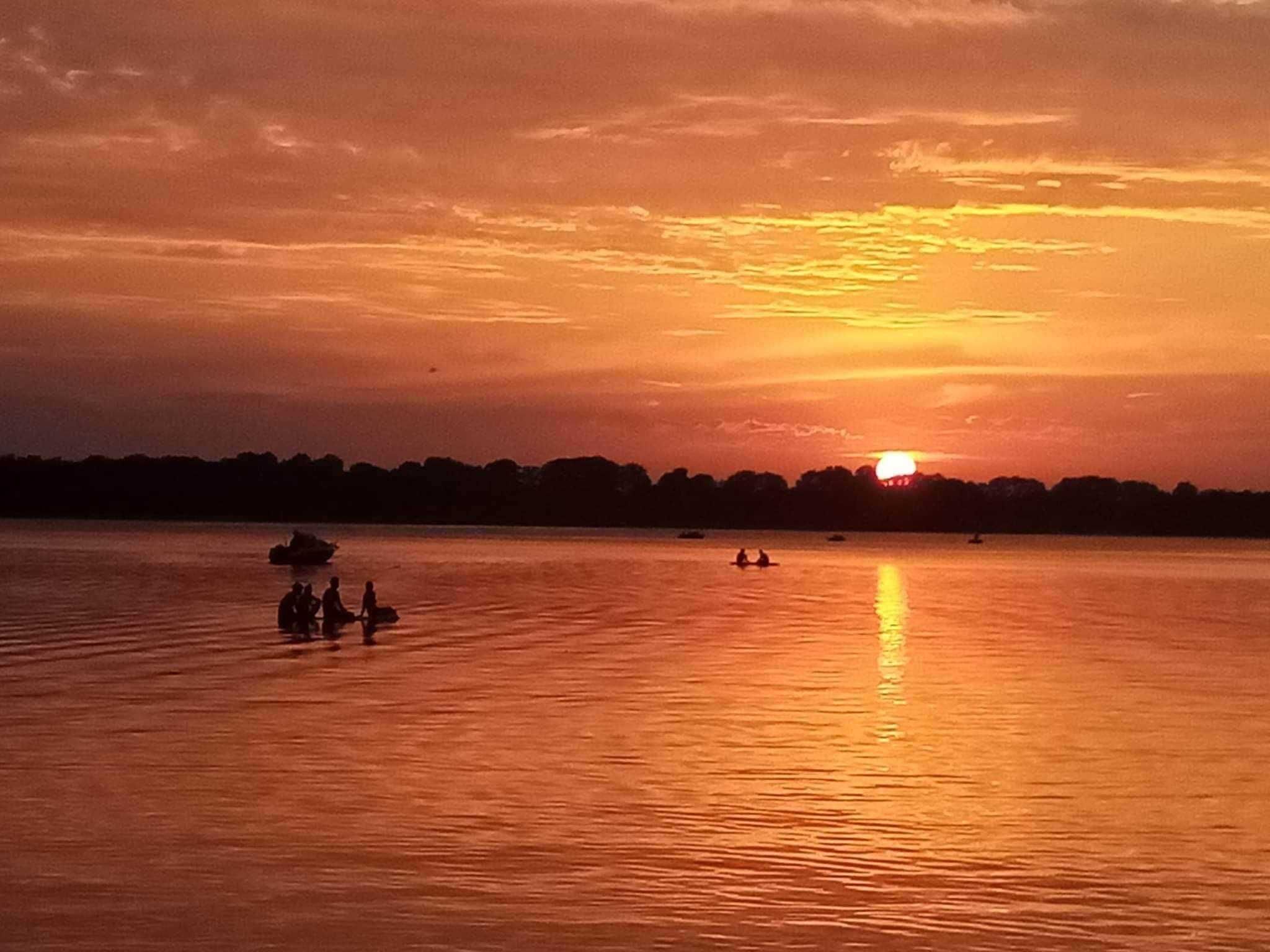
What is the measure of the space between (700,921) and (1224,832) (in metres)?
8.82

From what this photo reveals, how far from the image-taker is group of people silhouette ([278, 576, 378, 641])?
5362cm

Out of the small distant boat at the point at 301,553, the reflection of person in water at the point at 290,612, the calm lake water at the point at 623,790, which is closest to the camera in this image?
the calm lake water at the point at 623,790

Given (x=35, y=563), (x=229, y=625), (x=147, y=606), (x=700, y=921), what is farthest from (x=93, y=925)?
(x=35, y=563)

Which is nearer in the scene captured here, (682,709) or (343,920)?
(343,920)

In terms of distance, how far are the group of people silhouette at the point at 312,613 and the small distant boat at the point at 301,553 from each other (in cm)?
5415

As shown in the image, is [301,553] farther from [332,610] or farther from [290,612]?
[290,612]

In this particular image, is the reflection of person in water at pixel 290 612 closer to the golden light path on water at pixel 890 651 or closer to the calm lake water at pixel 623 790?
the calm lake water at pixel 623 790

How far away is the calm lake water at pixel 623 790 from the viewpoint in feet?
58.5

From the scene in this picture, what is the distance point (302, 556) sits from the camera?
359ft

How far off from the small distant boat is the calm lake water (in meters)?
49.8

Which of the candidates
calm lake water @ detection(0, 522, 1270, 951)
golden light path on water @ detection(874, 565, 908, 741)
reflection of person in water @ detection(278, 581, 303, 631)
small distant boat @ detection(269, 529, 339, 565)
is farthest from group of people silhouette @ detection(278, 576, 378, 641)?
small distant boat @ detection(269, 529, 339, 565)

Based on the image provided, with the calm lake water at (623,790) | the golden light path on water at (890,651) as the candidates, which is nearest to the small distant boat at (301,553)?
the golden light path on water at (890,651)

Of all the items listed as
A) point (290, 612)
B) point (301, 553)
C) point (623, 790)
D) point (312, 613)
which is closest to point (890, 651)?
point (312, 613)

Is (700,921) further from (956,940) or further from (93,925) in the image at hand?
(93,925)
